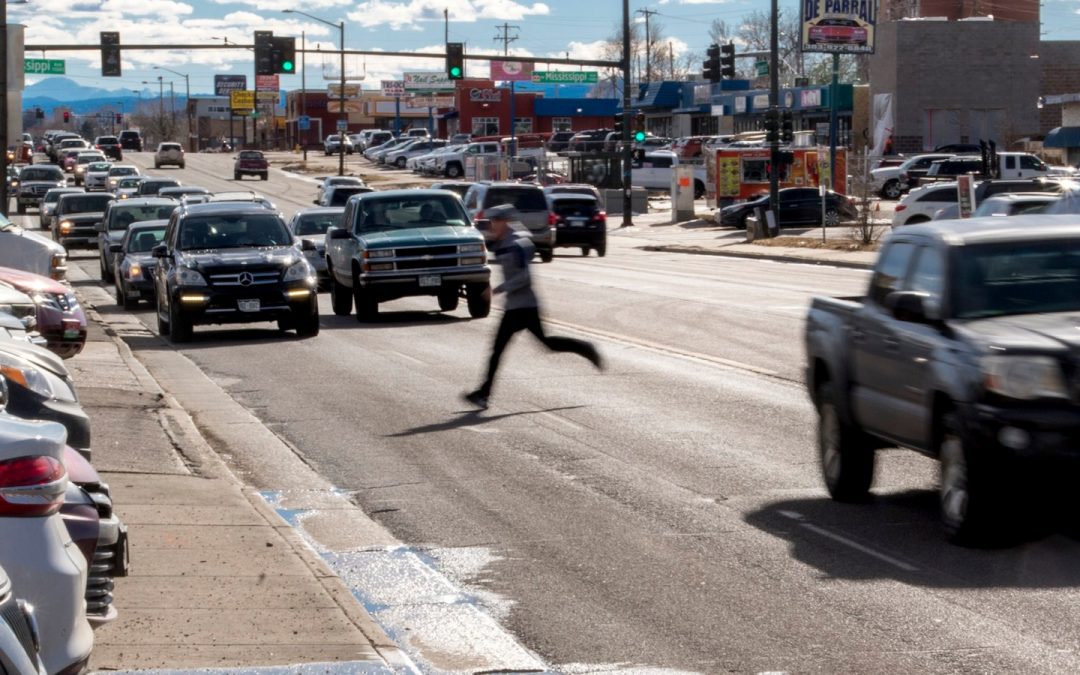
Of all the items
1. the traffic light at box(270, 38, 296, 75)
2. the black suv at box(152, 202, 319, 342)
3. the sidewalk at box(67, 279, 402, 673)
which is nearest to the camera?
the sidewalk at box(67, 279, 402, 673)

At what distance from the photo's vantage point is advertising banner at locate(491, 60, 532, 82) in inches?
5846

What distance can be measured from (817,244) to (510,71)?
106483mm

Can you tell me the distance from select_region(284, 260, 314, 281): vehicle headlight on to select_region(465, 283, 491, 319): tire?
10.9ft

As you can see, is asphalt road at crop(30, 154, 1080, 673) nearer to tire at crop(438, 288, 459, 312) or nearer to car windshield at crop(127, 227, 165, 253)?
tire at crop(438, 288, 459, 312)

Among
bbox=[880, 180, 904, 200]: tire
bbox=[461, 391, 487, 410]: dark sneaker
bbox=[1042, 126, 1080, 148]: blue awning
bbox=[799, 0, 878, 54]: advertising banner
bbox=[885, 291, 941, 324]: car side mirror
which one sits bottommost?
bbox=[461, 391, 487, 410]: dark sneaker

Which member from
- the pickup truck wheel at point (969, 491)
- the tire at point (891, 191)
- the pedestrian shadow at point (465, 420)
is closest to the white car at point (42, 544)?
the pickup truck wheel at point (969, 491)

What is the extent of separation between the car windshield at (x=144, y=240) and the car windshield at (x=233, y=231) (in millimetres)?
6821

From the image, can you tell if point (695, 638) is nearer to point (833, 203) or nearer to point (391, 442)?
point (391, 442)

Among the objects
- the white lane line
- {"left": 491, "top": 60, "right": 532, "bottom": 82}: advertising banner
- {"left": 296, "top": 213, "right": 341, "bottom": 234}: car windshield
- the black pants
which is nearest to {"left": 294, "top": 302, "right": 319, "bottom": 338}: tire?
the black pants

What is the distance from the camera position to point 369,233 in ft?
86.5

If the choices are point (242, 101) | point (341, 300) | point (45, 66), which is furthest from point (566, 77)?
point (341, 300)

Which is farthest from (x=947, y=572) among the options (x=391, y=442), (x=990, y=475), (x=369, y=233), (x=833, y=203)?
(x=833, y=203)

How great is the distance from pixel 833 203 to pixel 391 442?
44.1 metres

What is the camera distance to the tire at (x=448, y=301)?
26.7 meters
